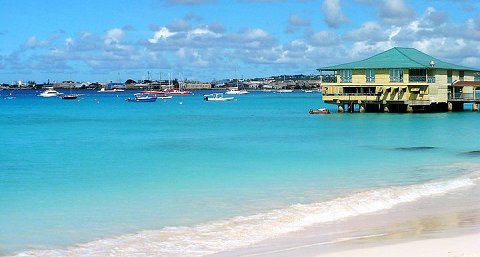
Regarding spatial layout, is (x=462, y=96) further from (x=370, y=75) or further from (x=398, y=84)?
(x=370, y=75)

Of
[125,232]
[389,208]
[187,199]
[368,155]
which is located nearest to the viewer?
[125,232]

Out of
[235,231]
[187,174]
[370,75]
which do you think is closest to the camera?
[235,231]

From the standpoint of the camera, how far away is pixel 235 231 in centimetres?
1345

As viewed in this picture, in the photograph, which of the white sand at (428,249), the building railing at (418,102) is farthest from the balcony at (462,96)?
the white sand at (428,249)

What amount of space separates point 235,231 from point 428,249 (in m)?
4.07

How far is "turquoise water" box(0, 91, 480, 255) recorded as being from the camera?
1505cm

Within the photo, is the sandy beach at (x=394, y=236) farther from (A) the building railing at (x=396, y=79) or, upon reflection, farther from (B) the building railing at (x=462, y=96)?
(B) the building railing at (x=462, y=96)

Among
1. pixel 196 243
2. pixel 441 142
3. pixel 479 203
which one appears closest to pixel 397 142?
pixel 441 142

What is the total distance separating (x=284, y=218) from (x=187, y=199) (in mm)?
3924

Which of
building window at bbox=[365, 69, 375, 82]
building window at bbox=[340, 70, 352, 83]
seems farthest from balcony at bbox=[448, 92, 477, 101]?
building window at bbox=[340, 70, 352, 83]

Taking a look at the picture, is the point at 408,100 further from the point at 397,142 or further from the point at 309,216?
the point at 309,216

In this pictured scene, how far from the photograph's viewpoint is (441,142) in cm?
3572

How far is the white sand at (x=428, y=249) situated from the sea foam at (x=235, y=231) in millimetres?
2372

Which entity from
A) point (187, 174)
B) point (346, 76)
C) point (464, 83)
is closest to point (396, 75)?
point (346, 76)
